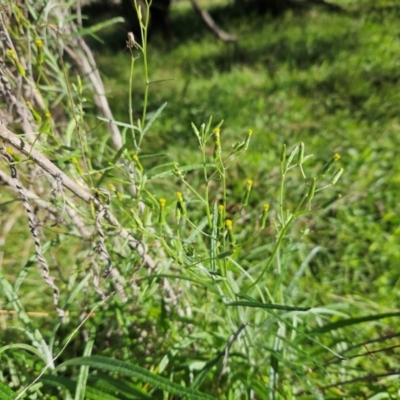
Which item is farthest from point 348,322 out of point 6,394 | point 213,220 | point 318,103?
point 318,103

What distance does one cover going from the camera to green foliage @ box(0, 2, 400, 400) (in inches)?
34.1

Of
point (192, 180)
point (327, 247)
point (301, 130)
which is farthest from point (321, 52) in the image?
point (327, 247)

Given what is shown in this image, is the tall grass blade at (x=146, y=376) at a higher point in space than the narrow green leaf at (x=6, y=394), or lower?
lower

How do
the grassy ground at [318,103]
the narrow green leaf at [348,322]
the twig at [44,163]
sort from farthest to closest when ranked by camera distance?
the grassy ground at [318,103], the narrow green leaf at [348,322], the twig at [44,163]

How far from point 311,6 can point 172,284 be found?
3841 mm

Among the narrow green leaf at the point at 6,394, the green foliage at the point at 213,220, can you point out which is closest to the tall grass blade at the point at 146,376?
the green foliage at the point at 213,220

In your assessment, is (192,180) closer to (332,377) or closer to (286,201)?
(286,201)

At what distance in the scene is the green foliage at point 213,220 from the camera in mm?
866

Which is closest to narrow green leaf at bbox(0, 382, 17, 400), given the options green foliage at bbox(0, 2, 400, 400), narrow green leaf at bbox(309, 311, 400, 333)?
green foliage at bbox(0, 2, 400, 400)

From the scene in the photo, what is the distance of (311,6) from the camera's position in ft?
14.1

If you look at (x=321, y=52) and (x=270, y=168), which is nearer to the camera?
(x=270, y=168)

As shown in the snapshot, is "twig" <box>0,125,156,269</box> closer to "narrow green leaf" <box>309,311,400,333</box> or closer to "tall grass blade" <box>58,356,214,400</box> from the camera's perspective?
"tall grass blade" <box>58,356,214,400</box>

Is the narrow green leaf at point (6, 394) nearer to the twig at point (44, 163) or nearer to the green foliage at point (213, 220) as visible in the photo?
the green foliage at point (213, 220)

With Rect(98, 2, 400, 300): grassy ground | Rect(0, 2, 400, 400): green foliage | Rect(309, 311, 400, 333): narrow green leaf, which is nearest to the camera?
Rect(0, 2, 400, 400): green foliage
